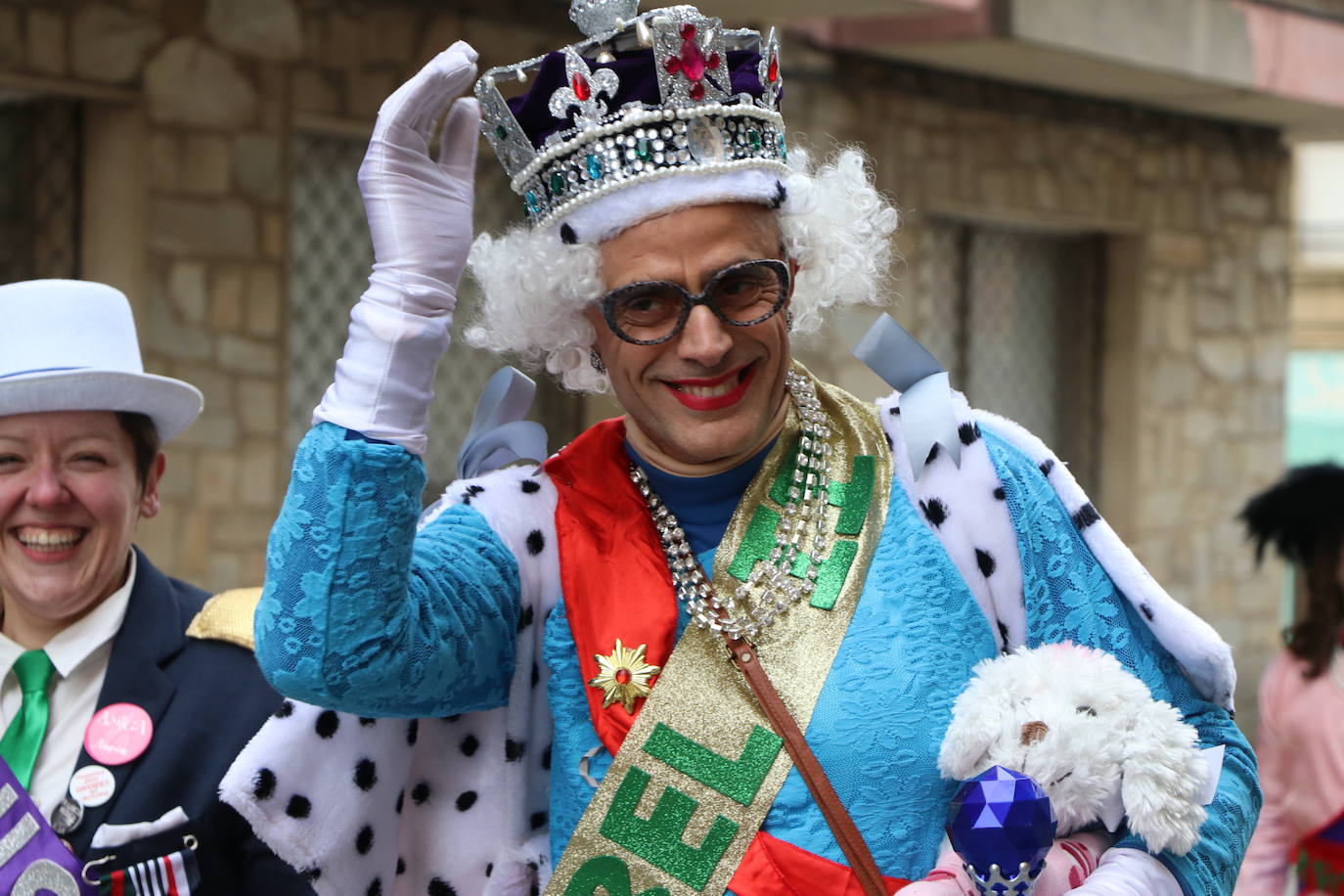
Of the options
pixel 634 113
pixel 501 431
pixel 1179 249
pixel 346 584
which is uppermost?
pixel 1179 249

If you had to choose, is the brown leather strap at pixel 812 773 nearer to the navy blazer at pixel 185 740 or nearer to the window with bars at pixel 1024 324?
the navy blazer at pixel 185 740

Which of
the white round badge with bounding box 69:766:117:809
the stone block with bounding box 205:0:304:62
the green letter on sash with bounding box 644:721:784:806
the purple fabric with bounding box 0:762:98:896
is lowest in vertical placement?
the purple fabric with bounding box 0:762:98:896

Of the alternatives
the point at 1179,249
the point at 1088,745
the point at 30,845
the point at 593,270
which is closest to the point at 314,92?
the point at 30,845

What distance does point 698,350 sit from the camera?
2059mm

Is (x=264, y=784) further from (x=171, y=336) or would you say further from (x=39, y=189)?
(x=39, y=189)

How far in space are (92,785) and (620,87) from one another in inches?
49.5

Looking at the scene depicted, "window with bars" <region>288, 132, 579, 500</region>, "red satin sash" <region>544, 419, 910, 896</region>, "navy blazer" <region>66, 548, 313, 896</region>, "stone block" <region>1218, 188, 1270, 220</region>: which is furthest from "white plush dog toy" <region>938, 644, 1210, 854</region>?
"stone block" <region>1218, 188, 1270, 220</region>

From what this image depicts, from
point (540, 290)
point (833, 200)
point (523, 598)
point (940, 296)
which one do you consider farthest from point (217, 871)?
point (940, 296)

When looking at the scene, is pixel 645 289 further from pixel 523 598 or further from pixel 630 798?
pixel 630 798

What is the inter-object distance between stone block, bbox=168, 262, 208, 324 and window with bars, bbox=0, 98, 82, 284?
33 cm

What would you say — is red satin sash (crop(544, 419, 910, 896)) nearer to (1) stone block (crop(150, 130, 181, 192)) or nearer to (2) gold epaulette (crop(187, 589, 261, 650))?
(2) gold epaulette (crop(187, 589, 261, 650))

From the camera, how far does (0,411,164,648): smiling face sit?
256 cm

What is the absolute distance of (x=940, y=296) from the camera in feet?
28.1

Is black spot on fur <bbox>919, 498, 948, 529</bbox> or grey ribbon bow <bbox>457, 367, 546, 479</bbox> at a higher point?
grey ribbon bow <bbox>457, 367, 546, 479</bbox>
